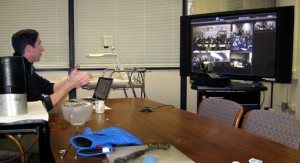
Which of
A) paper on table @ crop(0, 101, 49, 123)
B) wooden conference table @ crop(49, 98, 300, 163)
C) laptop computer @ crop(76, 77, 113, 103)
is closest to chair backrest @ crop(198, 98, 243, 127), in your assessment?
wooden conference table @ crop(49, 98, 300, 163)

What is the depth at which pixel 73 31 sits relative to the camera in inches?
172

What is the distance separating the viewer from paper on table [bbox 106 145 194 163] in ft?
3.81

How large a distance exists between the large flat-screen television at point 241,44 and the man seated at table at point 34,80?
1579 mm

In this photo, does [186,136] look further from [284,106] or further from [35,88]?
[284,106]

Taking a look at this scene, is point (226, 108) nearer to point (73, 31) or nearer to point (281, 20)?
point (281, 20)

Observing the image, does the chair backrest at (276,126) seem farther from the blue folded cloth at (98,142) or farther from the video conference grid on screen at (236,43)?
the video conference grid on screen at (236,43)

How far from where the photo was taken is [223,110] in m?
2.25

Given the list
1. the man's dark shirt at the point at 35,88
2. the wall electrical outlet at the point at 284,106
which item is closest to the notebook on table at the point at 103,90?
the man's dark shirt at the point at 35,88

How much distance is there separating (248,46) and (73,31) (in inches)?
91.3

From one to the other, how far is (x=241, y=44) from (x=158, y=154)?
2.39 m

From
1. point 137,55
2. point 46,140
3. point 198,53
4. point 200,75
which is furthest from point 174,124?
point 137,55

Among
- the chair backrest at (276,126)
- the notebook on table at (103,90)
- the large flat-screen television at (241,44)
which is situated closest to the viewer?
the chair backrest at (276,126)

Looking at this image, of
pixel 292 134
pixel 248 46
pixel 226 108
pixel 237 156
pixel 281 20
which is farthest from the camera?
pixel 248 46

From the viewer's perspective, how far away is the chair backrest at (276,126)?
5.39 feet
